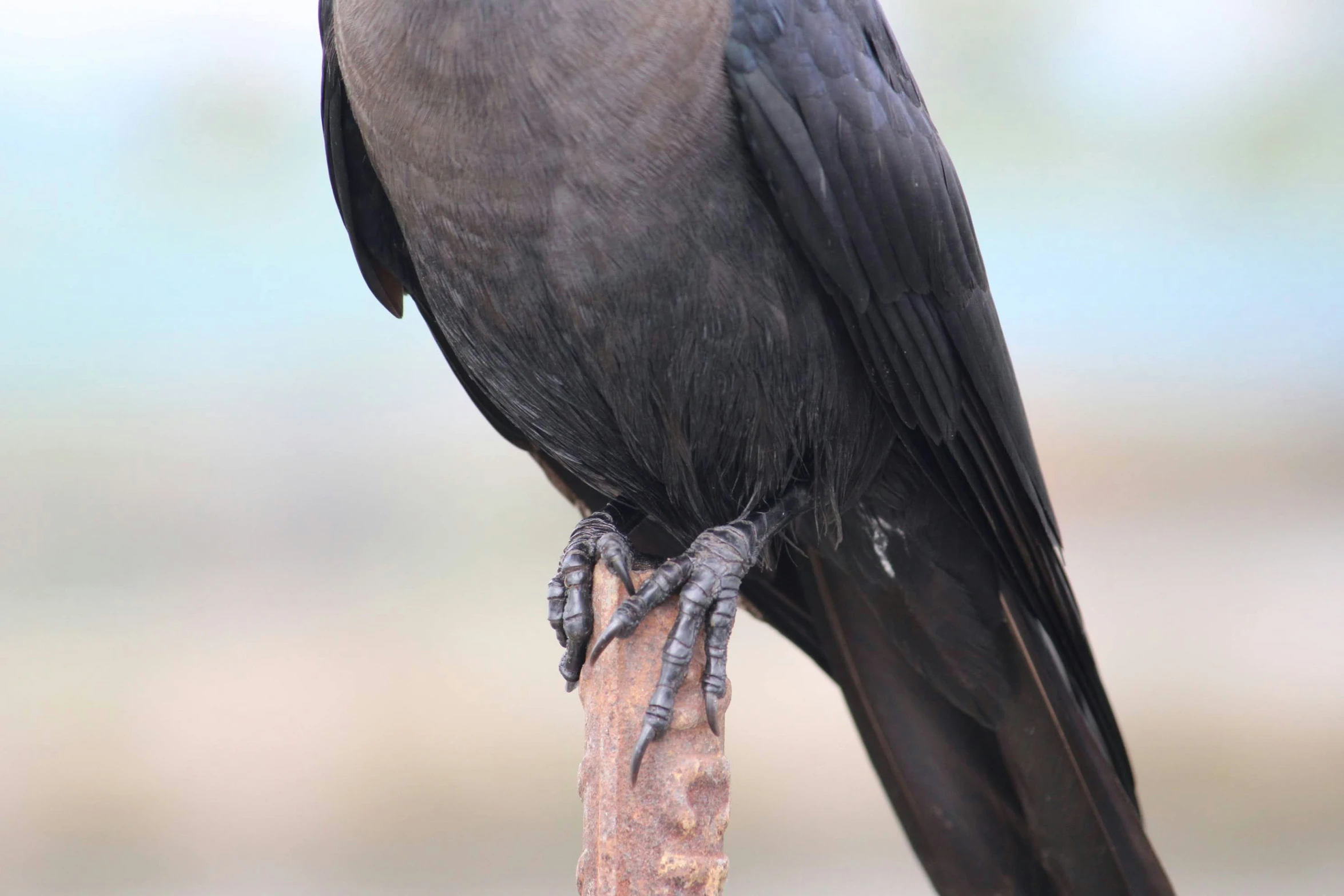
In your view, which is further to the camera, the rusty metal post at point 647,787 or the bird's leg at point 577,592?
the bird's leg at point 577,592

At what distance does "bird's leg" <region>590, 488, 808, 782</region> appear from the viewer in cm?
209

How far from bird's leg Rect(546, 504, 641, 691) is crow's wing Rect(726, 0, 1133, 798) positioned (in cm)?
57

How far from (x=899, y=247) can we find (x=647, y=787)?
102cm

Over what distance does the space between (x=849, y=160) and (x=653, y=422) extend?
569mm

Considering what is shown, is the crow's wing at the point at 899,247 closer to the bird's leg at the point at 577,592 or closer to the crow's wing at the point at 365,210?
the bird's leg at the point at 577,592

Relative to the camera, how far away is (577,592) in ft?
7.68

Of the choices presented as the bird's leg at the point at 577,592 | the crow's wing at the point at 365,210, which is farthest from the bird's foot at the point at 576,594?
the crow's wing at the point at 365,210

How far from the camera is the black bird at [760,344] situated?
6.74ft

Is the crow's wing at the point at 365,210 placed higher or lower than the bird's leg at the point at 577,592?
higher

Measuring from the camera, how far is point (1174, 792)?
5.96 meters

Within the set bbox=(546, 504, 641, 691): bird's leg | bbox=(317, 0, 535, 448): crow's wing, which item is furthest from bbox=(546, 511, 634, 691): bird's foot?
bbox=(317, 0, 535, 448): crow's wing

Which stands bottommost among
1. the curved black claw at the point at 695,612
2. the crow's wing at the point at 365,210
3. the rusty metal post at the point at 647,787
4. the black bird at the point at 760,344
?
the rusty metal post at the point at 647,787

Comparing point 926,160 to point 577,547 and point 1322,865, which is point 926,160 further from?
point 1322,865

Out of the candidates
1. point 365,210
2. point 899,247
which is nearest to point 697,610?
point 899,247
